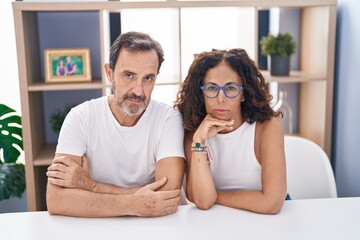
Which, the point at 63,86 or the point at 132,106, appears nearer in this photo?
the point at 132,106

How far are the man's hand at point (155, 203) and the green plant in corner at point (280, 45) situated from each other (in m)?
1.35

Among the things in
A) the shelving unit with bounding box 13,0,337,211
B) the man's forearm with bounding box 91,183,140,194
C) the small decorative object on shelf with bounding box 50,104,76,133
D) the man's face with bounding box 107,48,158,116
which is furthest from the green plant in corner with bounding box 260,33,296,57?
the man's forearm with bounding box 91,183,140,194

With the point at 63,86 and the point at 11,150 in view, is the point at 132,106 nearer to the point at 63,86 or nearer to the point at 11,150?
the point at 63,86

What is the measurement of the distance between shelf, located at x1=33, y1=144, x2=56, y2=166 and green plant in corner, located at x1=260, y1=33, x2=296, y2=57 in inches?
55.2

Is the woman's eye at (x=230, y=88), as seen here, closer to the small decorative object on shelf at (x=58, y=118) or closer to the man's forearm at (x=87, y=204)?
the man's forearm at (x=87, y=204)

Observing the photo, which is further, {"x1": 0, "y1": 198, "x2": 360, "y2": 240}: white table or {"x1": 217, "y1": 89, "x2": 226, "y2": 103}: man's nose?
{"x1": 217, "y1": 89, "x2": 226, "y2": 103}: man's nose

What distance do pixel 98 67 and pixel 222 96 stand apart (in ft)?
4.44

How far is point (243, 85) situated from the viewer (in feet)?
5.54

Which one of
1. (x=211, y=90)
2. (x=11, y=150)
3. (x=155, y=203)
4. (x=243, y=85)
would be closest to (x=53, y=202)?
(x=155, y=203)

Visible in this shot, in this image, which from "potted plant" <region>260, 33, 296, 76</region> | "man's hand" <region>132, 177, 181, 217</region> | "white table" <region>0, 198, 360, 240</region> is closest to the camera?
"white table" <region>0, 198, 360, 240</region>

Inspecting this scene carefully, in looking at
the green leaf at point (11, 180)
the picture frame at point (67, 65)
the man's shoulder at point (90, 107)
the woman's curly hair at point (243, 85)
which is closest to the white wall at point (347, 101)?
the woman's curly hair at point (243, 85)

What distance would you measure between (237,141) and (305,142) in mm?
592

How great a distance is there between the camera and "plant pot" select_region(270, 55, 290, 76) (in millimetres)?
2566

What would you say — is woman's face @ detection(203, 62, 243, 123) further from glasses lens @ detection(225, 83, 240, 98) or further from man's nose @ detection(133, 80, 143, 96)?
man's nose @ detection(133, 80, 143, 96)
